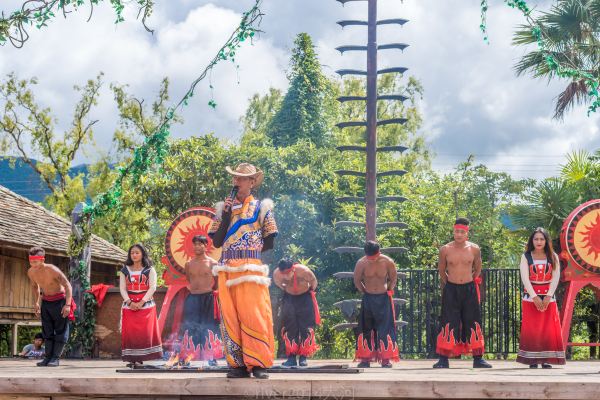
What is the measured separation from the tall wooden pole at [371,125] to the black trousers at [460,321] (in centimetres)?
388

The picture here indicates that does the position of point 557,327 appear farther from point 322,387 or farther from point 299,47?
point 299,47

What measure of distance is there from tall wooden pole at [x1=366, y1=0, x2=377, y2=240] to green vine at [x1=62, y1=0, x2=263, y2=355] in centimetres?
361

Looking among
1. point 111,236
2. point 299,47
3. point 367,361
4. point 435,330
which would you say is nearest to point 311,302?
point 367,361

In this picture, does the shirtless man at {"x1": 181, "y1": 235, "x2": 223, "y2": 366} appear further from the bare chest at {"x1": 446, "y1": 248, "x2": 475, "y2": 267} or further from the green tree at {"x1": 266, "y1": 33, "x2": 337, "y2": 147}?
the green tree at {"x1": 266, "y1": 33, "x2": 337, "y2": 147}

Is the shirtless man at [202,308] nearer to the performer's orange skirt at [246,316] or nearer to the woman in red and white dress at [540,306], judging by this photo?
the woman in red and white dress at [540,306]

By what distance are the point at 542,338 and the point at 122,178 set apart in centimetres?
532

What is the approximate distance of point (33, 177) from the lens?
38.9 metres

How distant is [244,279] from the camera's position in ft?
24.7

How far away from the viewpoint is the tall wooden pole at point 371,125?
14.6 metres

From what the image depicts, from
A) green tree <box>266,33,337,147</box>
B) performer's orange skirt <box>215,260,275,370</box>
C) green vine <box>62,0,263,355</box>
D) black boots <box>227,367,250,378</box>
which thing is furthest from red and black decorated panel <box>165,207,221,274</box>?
green tree <box>266,33,337,147</box>

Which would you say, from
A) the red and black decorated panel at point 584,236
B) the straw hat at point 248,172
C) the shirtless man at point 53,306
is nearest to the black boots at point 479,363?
the red and black decorated panel at point 584,236

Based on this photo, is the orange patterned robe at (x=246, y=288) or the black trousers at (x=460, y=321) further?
the black trousers at (x=460, y=321)

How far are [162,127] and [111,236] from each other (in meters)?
24.2

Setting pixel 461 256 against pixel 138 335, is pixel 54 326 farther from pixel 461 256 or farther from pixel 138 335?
pixel 461 256
